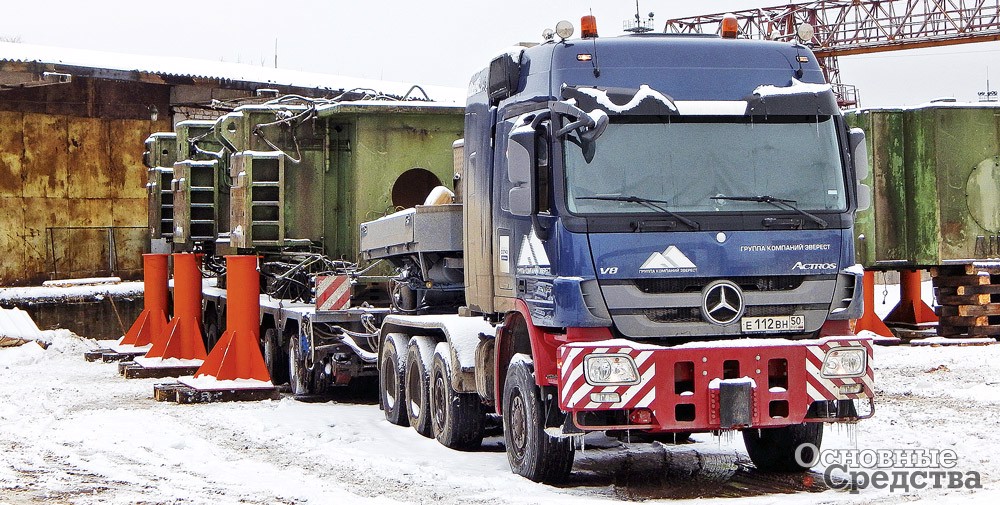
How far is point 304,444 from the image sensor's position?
38.2ft

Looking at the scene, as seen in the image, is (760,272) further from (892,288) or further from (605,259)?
(892,288)

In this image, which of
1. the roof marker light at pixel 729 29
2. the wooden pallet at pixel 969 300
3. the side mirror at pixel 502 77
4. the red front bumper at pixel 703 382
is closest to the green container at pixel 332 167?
the side mirror at pixel 502 77

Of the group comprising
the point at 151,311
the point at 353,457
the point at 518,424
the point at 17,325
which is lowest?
the point at 353,457

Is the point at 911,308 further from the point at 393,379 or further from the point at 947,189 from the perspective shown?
the point at 393,379

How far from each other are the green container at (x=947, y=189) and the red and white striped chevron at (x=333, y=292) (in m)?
8.80

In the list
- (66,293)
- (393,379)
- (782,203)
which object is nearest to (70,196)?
(66,293)

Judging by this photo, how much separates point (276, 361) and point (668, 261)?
30.8 feet

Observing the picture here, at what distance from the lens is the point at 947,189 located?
20531mm

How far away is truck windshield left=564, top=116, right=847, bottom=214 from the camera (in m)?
9.00

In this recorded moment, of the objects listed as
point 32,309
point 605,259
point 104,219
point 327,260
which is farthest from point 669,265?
point 104,219

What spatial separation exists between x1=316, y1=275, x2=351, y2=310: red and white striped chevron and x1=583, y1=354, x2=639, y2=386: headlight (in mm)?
7027

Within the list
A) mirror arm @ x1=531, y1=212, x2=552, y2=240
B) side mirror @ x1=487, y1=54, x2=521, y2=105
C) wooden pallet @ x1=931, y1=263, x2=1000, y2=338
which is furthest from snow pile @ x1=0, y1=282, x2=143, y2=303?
mirror arm @ x1=531, y1=212, x2=552, y2=240

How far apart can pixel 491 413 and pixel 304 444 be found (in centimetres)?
168

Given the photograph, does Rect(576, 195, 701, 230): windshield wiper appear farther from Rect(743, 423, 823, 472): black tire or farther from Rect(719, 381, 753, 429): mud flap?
Rect(743, 423, 823, 472): black tire
